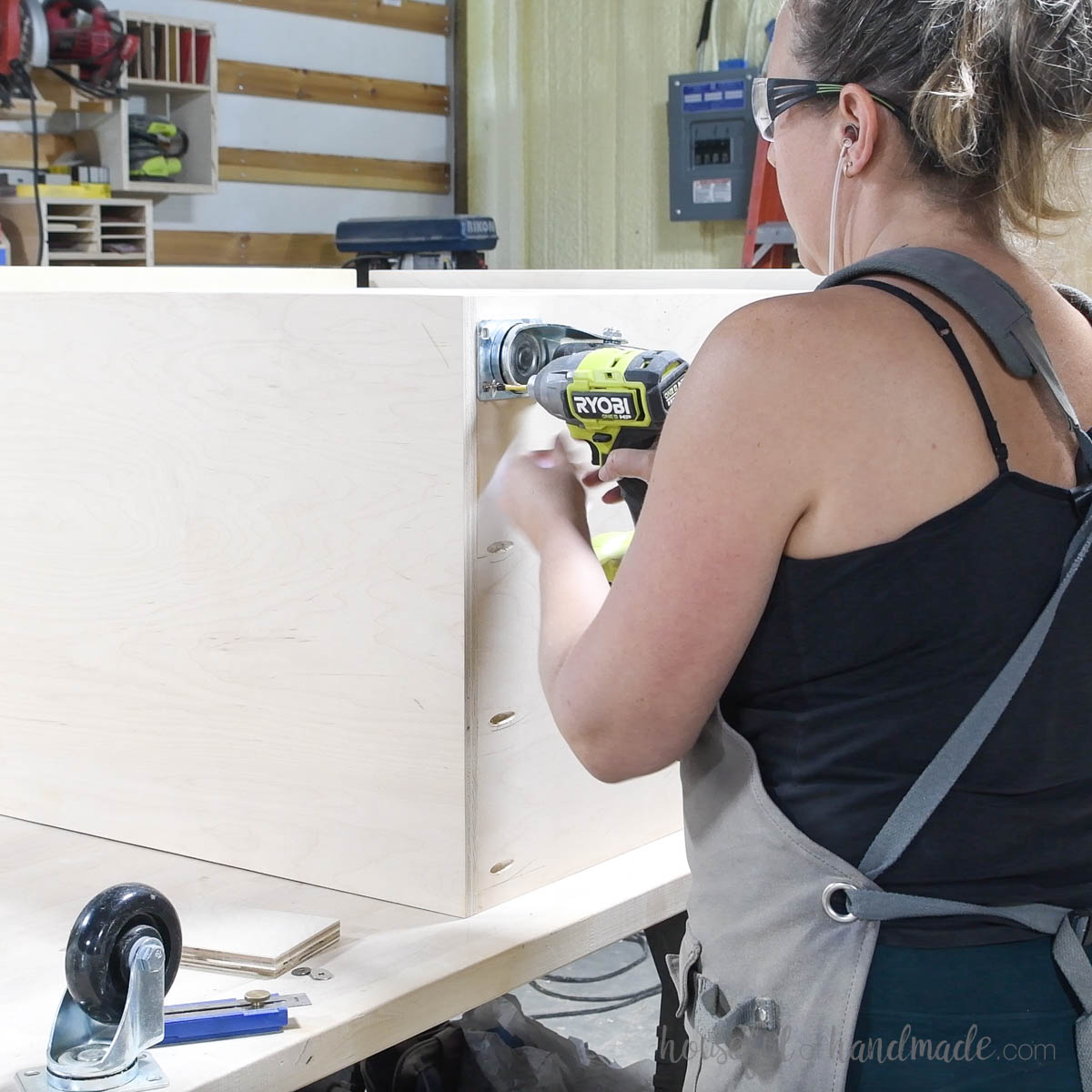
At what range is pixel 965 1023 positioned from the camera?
0.78m

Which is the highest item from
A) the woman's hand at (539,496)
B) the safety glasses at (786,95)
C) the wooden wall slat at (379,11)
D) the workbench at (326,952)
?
the wooden wall slat at (379,11)

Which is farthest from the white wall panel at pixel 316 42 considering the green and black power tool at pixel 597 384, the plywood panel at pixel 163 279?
the green and black power tool at pixel 597 384

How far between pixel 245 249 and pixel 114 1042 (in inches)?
160

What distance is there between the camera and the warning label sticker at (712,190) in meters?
4.31

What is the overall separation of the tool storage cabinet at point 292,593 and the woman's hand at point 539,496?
0.06 feet

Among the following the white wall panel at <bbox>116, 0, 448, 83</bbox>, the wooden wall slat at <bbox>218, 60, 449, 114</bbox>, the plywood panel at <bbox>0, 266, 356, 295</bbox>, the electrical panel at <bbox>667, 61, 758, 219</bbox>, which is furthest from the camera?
the wooden wall slat at <bbox>218, 60, 449, 114</bbox>

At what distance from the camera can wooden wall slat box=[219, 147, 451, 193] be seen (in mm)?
4520

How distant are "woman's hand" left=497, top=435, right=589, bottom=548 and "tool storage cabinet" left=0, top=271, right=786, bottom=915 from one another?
18 millimetres

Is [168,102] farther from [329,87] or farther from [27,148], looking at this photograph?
[329,87]

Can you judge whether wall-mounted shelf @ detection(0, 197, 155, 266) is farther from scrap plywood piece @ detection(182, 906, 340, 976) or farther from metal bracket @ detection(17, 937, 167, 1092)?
metal bracket @ detection(17, 937, 167, 1092)

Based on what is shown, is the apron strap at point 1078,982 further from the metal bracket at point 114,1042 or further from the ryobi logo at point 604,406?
the metal bracket at point 114,1042

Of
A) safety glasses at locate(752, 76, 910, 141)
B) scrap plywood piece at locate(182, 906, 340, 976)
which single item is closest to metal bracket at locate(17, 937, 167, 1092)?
scrap plywood piece at locate(182, 906, 340, 976)

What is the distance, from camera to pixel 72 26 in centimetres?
346

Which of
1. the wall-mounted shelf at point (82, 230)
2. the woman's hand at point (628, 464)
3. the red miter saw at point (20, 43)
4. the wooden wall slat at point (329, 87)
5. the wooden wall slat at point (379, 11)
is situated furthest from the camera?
the wooden wall slat at point (379, 11)
